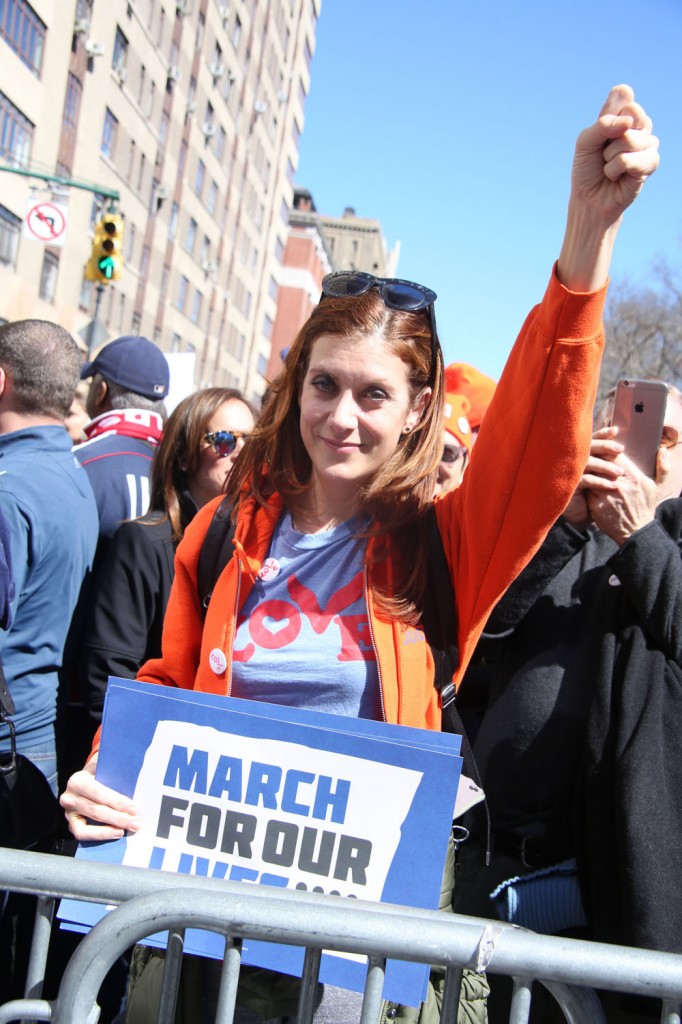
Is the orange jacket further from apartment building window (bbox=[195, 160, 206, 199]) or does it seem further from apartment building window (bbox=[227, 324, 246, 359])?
apartment building window (bbox=[227, 324, 246, 359])

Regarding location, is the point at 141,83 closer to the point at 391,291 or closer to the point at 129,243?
the point at 129,243

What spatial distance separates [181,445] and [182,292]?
37028 millimetres

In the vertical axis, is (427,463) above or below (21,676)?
above

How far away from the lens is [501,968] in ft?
3.99

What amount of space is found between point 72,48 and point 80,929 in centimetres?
2707

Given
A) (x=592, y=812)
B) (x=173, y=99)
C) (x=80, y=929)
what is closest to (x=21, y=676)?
(x=80, y=929)

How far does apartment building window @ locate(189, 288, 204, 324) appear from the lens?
40.6m

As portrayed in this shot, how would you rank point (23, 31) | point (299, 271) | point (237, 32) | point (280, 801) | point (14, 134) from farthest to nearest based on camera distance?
point (299, 271)
point (237, 32)
point (14, 134)
point (23, 31)
point (280, 801)

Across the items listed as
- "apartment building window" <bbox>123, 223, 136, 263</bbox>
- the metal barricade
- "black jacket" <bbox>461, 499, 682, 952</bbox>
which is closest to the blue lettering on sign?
the metal barricade

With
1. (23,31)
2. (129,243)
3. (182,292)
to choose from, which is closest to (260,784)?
(23,31)

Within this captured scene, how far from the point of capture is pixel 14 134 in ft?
72.2

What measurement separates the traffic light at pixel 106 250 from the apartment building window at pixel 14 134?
9400 millimetres

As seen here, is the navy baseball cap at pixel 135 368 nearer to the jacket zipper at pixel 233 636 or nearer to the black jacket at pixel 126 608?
the black jacket at pixel 126 608

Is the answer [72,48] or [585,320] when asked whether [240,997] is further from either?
[72,48]
